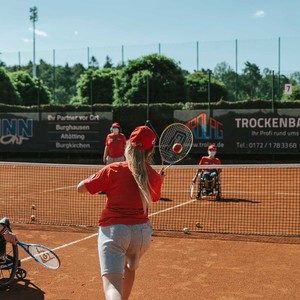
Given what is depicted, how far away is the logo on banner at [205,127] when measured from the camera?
2228 centimetres

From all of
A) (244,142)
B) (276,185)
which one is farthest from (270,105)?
(276,185)

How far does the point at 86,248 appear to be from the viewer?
7.28m

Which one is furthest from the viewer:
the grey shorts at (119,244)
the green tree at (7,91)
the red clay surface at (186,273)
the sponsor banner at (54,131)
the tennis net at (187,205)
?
the green tree at (7,91)

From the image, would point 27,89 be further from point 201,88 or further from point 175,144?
point 175,144

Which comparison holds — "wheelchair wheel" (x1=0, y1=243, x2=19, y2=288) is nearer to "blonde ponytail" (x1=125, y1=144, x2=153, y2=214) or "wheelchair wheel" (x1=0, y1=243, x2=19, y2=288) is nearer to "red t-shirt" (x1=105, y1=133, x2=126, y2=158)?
"blonde ponytail" (x1=125, y1=144, x2=153, y2=214)

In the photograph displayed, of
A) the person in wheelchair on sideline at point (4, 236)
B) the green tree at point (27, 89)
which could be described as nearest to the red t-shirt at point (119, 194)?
the person in wheelchair on sideline at point (4, 236)

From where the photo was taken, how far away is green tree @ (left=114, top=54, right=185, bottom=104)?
111ft

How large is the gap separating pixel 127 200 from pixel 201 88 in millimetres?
34148

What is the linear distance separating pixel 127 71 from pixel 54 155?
1419cm

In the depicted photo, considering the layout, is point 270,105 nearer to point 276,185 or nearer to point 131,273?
point 276,185

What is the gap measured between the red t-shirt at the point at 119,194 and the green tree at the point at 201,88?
3303 cm

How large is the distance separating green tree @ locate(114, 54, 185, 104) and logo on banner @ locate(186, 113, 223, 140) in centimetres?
1037

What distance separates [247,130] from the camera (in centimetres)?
2195

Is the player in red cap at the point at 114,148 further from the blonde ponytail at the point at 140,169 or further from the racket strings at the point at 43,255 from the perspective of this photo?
the blonde ponytail at the point at 140,169
